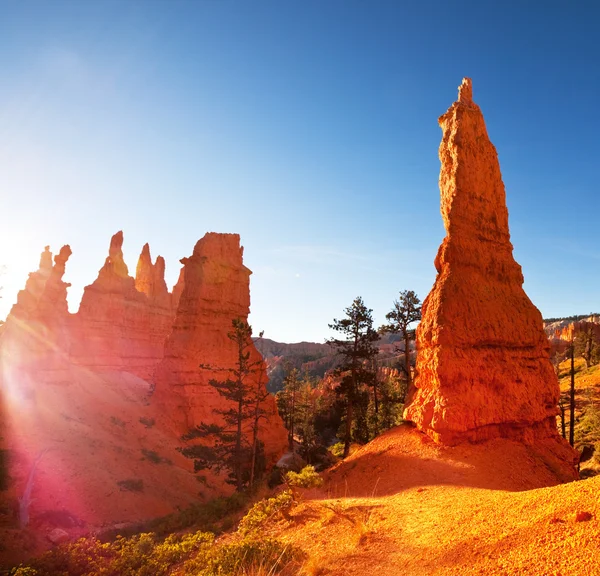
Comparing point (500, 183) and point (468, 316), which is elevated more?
point (500, 183)

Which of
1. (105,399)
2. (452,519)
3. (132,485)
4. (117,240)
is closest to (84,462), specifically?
(132,485)

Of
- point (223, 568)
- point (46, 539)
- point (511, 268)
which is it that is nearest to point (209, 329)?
point (46, 539)

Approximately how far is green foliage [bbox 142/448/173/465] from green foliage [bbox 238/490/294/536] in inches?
749

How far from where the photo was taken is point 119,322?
177 ft

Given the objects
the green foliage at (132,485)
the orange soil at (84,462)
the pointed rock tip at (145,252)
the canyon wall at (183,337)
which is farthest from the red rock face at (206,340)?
the pointed rock tip at (145,252)

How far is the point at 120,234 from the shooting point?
58.4 metres

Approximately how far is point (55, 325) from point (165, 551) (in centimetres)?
3652

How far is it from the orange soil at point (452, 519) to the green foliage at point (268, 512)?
1.18 feet

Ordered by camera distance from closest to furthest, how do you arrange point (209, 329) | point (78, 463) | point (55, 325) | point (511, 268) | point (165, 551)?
1. point (165, 551)
2. point (511, 268)
3. point (78, 463)
4. point (209, 329)
5. point (55, 325)

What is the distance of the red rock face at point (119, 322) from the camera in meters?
50.5

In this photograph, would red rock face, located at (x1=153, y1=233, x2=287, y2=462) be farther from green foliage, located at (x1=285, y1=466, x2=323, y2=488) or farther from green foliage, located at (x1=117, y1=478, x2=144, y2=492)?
green foliage, located at (x1=285, y1=466, x2=323, y2=488)

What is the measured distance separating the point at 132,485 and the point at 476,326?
22.1 metres

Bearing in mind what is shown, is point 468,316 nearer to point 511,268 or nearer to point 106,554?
point 511,268

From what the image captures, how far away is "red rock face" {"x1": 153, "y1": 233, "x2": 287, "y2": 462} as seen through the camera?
106ft
